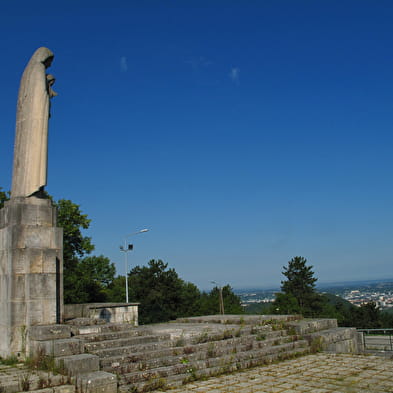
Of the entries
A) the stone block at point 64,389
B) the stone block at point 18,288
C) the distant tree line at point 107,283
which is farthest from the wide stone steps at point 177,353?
the distant tree line at point 107,283

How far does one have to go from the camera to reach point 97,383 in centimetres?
610

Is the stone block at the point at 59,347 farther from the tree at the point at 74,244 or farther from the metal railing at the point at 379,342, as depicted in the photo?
the tree at the point at 74,244

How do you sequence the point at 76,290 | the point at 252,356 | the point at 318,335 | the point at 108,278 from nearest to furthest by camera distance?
the point at 252,356, the point at 318,335, the point at 76,290, the point at 108,278

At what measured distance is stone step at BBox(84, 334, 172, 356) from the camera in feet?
24.9

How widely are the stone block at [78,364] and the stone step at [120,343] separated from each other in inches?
28.9

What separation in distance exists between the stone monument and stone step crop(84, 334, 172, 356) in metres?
1.21

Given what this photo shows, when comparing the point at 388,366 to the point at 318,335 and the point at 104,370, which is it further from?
the point at 104,370

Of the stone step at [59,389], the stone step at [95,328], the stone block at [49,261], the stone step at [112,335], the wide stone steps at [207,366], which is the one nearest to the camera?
the stone step at [59,389]

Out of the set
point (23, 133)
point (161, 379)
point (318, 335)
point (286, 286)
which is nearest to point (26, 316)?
point (161, 379)

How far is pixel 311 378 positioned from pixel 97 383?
3.54m

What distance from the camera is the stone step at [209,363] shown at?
22.7ft

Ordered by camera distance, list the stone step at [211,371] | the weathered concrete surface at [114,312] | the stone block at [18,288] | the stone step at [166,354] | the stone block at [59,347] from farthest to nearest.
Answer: the weathered concrete surface at [114,312], the stone block at [18,288], the stone step at [166,354], the stone block at [59,347], the stone step at [211,371]

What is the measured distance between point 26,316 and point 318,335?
21.9 feet

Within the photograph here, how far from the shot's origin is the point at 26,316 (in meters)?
8.20
